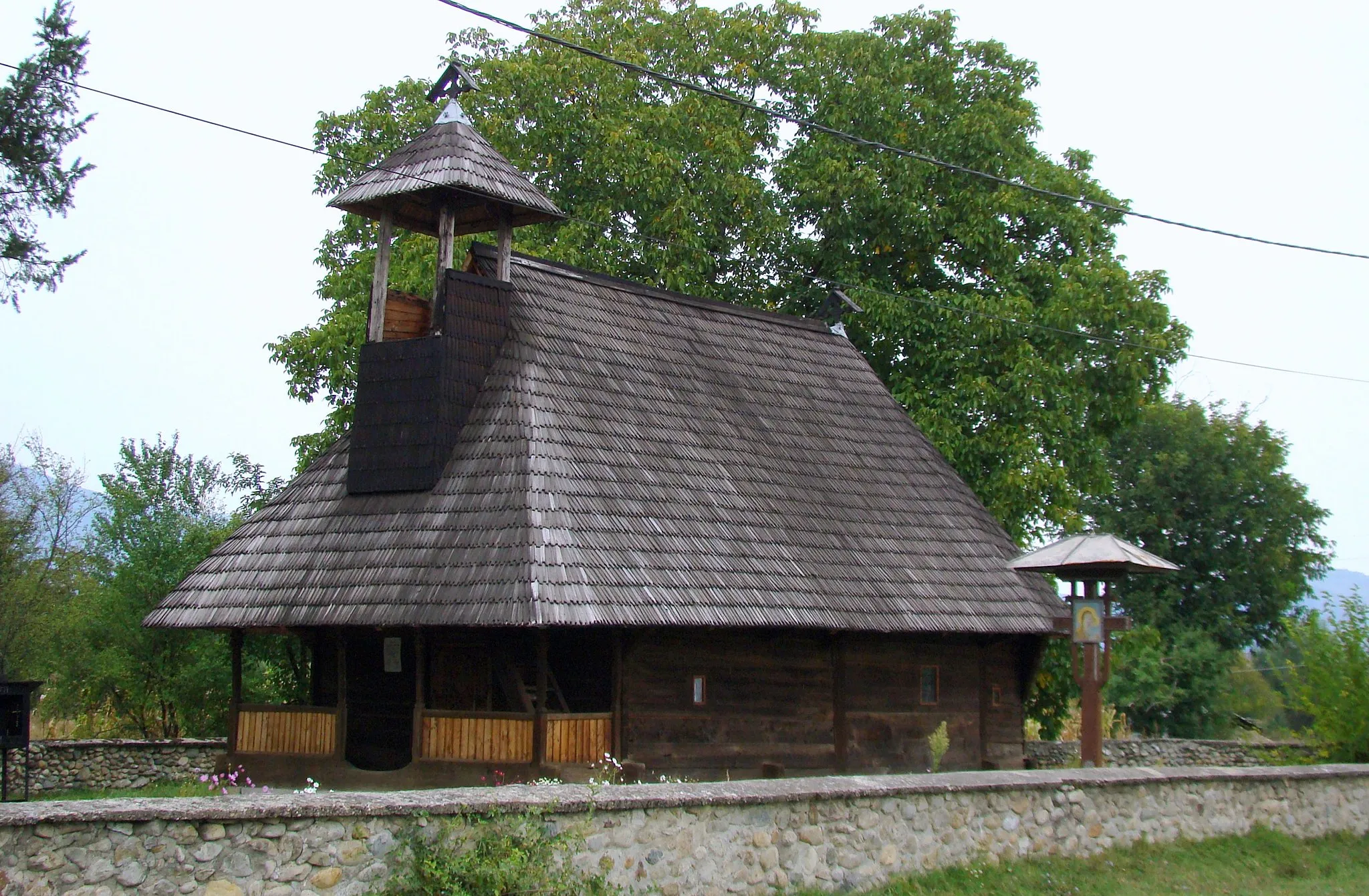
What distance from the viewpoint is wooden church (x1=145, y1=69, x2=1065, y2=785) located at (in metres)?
12.3

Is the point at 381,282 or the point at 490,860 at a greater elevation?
the point at 381,282

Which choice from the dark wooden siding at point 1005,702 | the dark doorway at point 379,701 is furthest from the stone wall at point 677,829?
the dark doorway at point 379,701

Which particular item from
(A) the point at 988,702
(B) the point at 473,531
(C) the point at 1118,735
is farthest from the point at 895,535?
(C) the point at 1118,735

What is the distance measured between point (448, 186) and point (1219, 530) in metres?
31.4

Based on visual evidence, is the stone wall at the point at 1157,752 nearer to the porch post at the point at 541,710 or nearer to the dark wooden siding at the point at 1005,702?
the dark wooden siding at the point at 1005,702

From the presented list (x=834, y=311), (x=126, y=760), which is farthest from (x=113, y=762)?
(x=834, y=311)

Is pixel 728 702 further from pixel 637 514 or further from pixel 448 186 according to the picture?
pixel 448 186

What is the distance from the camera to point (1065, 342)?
21.8 metres

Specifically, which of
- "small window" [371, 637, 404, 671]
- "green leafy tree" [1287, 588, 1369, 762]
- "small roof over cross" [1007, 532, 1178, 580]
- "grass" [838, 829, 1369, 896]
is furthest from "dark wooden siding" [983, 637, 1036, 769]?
"small window" [371, 637, 404, 671]

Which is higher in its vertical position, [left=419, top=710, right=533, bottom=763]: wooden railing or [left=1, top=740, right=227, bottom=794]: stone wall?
[left=419, top=710, right=533, bottom=763]: wooden railing

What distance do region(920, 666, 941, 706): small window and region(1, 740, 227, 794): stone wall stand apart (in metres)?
8.36

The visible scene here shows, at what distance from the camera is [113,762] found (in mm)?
17500

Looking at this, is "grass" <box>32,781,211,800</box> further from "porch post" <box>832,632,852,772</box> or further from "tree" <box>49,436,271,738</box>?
"porch post" <box>832,632,852,772</box>

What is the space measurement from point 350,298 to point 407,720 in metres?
9.84
